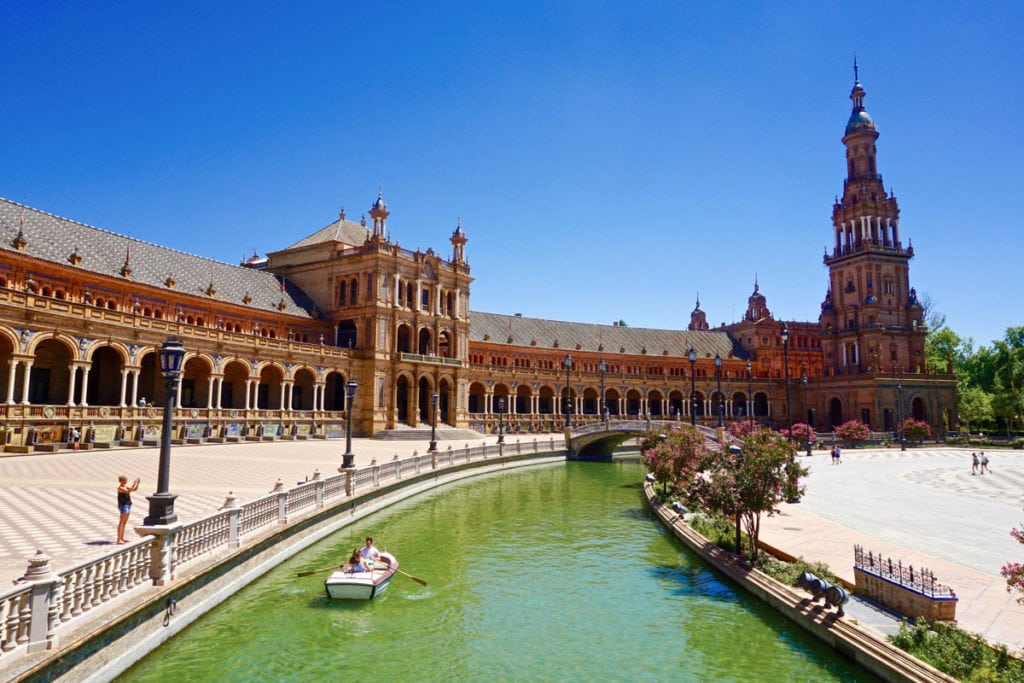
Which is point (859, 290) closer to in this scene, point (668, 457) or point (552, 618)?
point (668, 457)

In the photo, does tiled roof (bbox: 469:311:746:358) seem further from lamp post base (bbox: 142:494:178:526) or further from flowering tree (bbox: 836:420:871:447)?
lamp post base (bbox: 142:494:178:526)

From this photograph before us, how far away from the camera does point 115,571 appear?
399 inches

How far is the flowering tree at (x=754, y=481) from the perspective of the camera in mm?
16266

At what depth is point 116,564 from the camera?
402 inches

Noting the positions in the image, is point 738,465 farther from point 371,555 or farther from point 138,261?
point 138,261

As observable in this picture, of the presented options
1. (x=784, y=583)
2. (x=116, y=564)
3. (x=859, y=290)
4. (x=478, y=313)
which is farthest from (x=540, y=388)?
(x=116, y=564)

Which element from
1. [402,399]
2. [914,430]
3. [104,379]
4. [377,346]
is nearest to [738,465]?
[104,379]

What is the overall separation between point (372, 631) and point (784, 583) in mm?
9291

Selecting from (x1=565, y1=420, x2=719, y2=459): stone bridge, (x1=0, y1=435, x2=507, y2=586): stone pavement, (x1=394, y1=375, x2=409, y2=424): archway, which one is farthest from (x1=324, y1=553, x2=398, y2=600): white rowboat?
(x1=394, y1=375, x2=409, y2=424): archway

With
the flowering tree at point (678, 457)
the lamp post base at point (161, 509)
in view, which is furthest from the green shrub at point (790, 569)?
the lamp post base at point (161, 509)

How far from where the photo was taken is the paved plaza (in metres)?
12.9

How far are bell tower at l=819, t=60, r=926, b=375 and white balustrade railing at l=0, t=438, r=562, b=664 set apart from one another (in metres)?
81.0

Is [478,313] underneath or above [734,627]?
above

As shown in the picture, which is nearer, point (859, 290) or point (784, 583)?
point (784, 583)
